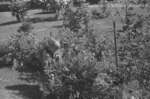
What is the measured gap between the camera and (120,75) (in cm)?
794

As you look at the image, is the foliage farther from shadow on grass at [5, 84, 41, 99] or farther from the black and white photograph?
shadow on grass at [5, 84, 41, 99]

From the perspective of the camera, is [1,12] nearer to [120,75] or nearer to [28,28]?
[28,28]

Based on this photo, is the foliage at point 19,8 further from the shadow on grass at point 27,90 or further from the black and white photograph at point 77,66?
the shadow on grass at point 27,90

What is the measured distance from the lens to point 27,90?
27.8 ft

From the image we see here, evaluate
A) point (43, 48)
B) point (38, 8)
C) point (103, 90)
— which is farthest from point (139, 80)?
point (38, 8)

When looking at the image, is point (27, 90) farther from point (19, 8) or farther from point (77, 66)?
point (19, 8)

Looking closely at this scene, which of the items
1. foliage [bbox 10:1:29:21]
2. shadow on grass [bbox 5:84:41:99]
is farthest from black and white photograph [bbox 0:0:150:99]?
foliage [bbox 10:1:29:21]

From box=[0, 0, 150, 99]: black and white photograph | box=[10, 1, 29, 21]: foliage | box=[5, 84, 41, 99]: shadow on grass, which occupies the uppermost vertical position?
box=[10, 1, 29, 21]: foliage

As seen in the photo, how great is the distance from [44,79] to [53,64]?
75cm

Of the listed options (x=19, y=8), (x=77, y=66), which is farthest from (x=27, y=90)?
(x=19, y=8)

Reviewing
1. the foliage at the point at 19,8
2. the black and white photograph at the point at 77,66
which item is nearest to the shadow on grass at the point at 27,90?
the black and white photograph at the point at 77,66

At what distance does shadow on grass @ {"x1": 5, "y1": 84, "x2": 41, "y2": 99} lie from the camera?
802cm

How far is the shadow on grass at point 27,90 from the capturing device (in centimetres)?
802

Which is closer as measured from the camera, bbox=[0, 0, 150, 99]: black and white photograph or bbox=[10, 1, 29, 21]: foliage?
bbox=[0, 0, 150, 99]: black and white photograph
